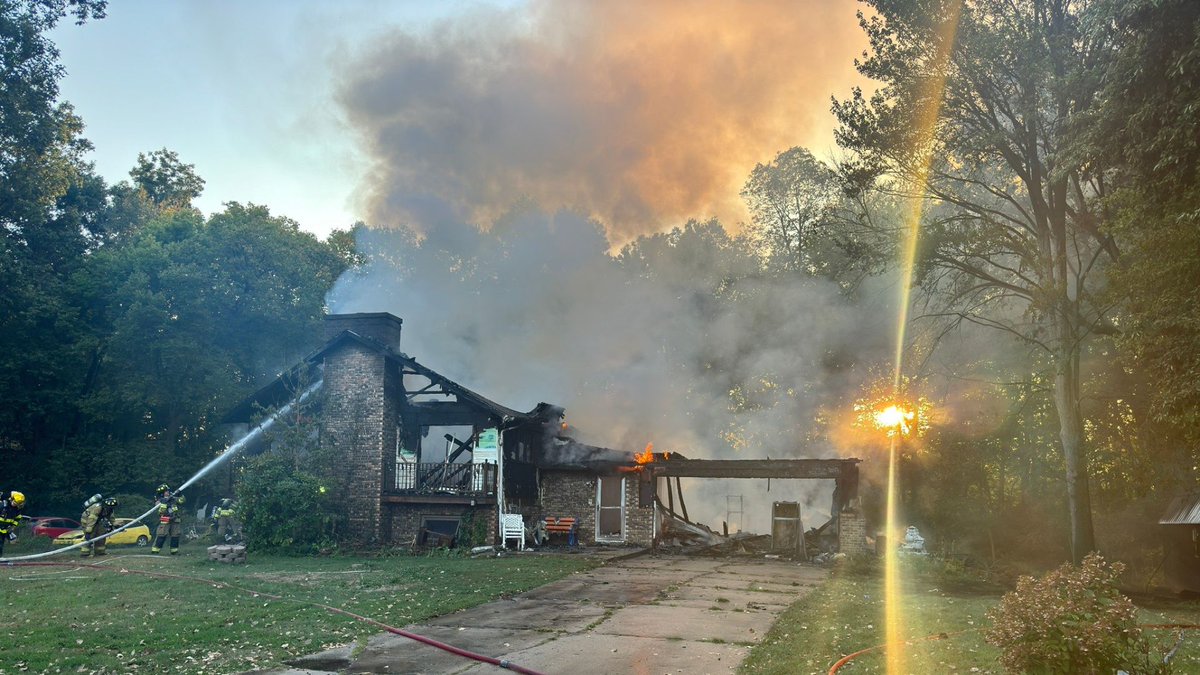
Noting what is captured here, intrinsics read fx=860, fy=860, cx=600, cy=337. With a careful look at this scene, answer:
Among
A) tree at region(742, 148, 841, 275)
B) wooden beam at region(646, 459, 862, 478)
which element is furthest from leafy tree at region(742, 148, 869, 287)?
wooden beam at region(646, 459, 862, 478)

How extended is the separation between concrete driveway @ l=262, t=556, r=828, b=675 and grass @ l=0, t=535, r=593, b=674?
0.70m

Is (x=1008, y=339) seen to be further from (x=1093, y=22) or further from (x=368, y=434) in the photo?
(x=368, y=434)

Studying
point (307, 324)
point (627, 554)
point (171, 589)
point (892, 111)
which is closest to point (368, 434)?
point (627, 554)

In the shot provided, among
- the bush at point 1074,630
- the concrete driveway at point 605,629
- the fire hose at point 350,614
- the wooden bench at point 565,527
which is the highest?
the bush at point 1074,630

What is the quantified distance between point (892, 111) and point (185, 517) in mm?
27446

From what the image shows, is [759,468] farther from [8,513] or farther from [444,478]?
[8,513]

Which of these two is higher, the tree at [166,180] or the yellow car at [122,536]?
the tree at [166,180]

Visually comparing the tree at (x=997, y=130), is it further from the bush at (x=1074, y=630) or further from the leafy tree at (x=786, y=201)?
the leafy tree at (x=786, y=201)

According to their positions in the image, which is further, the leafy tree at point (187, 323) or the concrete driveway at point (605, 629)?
the leafy tree at point (187, 323)

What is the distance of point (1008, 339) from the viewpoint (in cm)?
2956

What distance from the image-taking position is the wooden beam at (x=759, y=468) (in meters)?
24.3

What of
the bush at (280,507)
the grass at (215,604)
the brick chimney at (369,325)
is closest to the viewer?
the grass at (215,604)

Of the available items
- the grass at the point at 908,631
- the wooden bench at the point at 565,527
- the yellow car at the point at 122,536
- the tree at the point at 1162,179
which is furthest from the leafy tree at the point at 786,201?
the yellow car at the point at 122,536

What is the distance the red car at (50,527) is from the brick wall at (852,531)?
2401 centimetres
